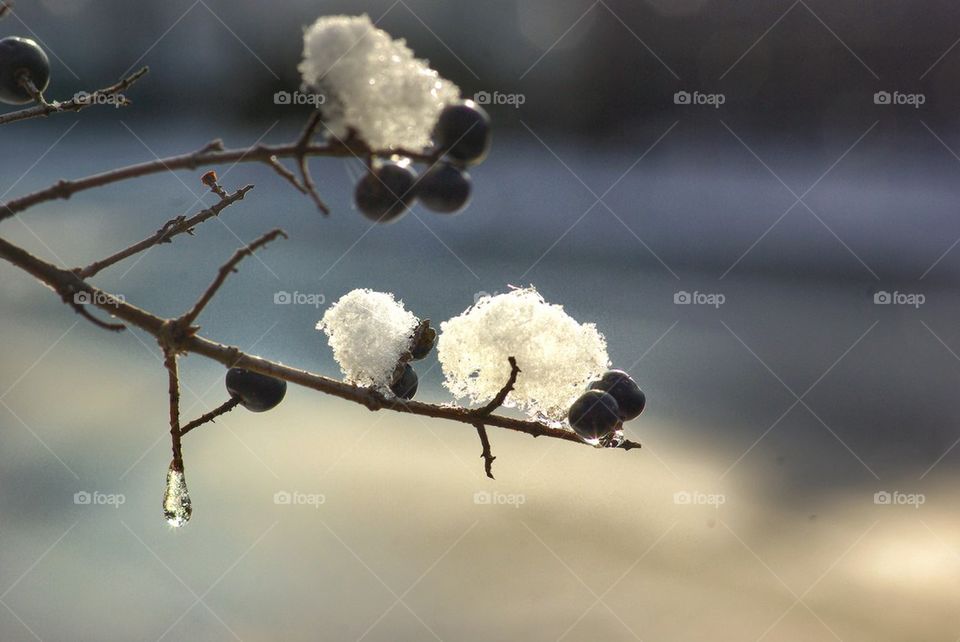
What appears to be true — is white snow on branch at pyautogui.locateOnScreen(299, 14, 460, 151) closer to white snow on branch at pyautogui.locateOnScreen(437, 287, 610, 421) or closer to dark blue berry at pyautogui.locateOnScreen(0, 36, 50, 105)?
white snow on branch at pyautogui.locateOnScreen(437, 287, 610, 421)

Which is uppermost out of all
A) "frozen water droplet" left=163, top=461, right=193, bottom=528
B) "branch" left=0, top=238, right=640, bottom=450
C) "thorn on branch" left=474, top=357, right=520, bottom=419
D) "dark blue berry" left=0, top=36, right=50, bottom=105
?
"dark blue berry" left=0, top=36, right=50, bottom=105

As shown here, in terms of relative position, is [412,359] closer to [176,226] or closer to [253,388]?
[253,388]

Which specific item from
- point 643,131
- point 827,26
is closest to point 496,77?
point 643,131

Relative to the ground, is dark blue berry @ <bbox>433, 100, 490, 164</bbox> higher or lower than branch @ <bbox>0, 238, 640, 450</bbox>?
higher

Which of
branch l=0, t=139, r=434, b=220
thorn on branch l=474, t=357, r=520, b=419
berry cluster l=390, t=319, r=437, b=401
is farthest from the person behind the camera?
berry cluster l=390, t=319, r=437, b=401

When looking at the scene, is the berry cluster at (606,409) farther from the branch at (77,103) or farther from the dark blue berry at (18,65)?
the dark blue berry at (18,65)

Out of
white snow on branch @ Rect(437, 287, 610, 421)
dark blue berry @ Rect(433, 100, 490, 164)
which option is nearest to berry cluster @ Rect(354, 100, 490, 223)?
dark blue berry @ Rect(433, 100, 490, 164)

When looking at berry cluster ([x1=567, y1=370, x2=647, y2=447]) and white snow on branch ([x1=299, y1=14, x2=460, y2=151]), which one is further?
berry cluster ([x1=567, y1=370, x2=647, y2=447])
